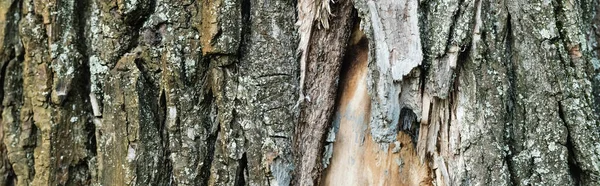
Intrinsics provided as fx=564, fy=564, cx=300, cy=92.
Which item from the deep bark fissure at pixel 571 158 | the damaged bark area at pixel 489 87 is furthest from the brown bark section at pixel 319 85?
the deep bark fissure at pixel 571 158

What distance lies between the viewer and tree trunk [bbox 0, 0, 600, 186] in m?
1.78

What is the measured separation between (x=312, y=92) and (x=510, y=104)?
646mm

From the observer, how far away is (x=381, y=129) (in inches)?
70.1

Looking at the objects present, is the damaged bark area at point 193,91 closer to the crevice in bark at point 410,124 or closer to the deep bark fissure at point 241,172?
the deep bark fissure at point 241,172

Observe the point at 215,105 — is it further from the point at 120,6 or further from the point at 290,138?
the point at 120,6

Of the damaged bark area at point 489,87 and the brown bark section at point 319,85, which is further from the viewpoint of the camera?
the brown bark section at point 319,85

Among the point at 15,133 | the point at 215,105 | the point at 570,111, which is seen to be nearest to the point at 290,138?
the point at 215,105

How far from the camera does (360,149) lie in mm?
1949

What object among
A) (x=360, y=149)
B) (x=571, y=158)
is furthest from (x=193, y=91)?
(x=571, y=158)

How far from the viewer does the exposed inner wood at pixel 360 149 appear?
191cm

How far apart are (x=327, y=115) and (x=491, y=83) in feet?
1.78

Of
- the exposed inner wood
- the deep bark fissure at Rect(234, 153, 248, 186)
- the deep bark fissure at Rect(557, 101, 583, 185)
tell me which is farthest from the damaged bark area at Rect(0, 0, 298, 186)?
the deep bark fissure at Rect(557, 101, 583, 185)

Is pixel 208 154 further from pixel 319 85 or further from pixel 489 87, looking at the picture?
pixel 489 87

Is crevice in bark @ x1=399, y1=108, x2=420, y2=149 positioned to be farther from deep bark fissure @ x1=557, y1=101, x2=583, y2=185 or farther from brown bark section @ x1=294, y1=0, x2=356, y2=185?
deep bark fissure @ x1=557, y1=101, x2=583, y2=185
